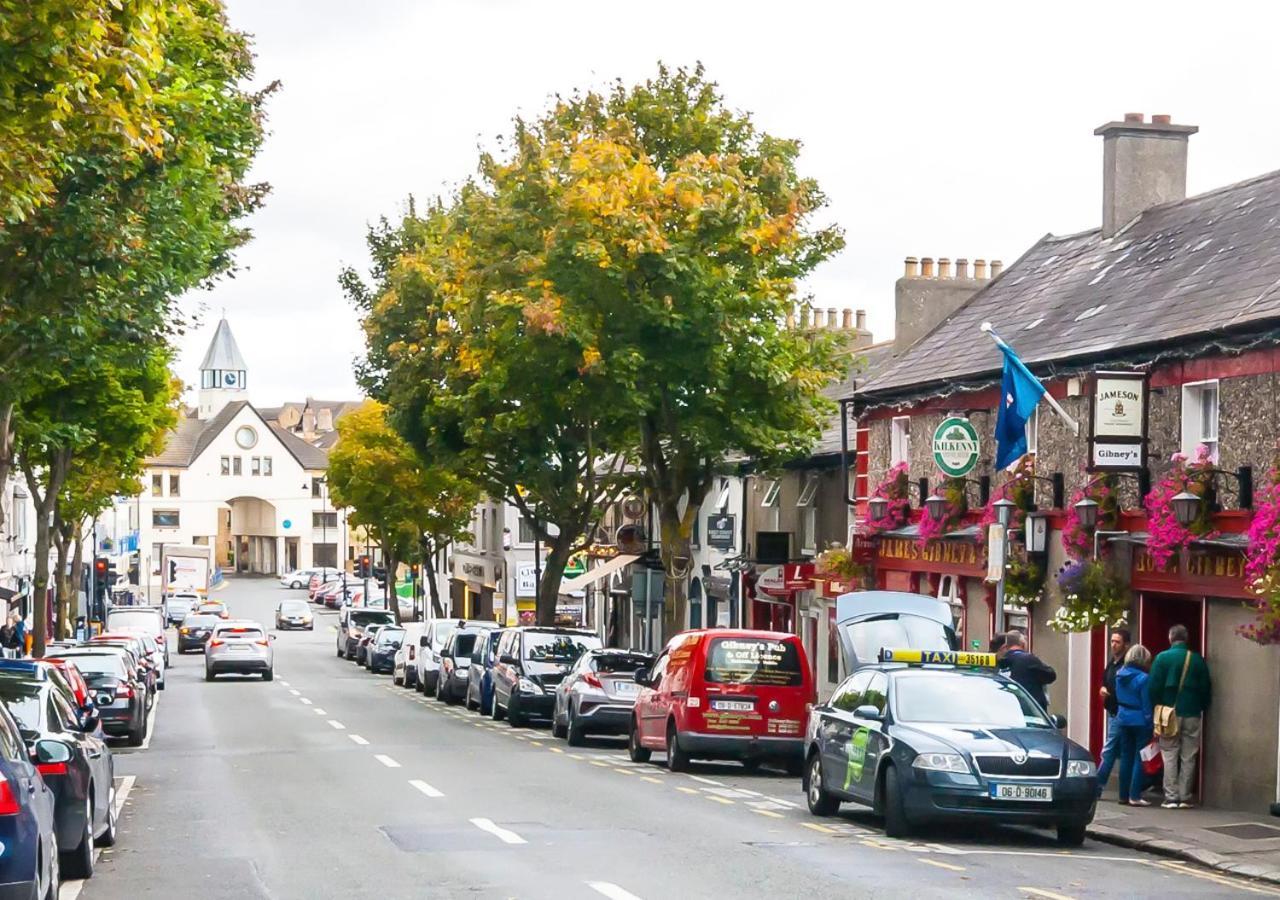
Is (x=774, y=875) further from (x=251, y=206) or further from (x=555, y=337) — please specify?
(x=555, y=337)

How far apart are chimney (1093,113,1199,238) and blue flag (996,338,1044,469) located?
328 inches

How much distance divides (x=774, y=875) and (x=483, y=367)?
22.5 m

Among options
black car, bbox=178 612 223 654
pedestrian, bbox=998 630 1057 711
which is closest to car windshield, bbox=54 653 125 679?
pedestrian, bbox=998 630 1057 711

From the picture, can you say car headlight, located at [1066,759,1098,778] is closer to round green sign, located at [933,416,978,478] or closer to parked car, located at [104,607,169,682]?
round green sign, located at [933,416,978,478]

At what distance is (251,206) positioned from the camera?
27.5 meters

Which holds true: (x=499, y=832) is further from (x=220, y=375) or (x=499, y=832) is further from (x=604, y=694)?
(x=220, y=375)

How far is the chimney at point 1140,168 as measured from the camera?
30.9 m

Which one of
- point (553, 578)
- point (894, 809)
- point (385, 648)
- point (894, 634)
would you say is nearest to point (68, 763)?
point (894, 809)

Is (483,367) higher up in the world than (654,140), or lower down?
lower down

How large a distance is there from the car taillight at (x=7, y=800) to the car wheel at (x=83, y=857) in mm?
3892

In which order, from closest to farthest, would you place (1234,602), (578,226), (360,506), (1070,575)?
1. (1234,602)
2. (1070,575)
3. (578,226)
4. (360,506)

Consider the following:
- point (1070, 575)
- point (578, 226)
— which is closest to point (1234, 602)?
point (1070, 575)

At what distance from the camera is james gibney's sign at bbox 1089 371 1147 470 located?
22.7 meters

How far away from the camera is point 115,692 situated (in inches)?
1224
